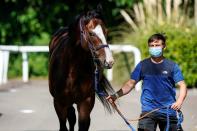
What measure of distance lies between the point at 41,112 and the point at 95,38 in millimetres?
5356

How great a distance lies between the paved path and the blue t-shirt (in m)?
3.29

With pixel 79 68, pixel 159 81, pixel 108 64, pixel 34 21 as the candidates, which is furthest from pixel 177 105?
pixel 34 21

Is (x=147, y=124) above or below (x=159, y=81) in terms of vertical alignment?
below

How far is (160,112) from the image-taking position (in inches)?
294

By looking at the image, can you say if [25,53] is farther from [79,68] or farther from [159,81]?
[159,81]

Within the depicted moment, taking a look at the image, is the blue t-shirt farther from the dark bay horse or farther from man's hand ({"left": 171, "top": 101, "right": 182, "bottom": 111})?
the dark bay horse

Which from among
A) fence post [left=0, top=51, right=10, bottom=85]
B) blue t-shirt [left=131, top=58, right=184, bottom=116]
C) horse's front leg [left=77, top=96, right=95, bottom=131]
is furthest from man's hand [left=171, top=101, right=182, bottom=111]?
fence post [left=0, top=51, right=10, bottom=85]

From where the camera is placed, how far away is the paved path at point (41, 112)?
11.4 metres

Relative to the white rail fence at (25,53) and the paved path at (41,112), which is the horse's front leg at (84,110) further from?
the white rail fence at (25,53)

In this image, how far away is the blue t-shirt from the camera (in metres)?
7.46

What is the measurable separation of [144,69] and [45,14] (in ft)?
50.0

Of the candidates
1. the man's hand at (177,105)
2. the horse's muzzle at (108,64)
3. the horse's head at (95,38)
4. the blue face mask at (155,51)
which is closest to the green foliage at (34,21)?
the horse's head at (95,38)

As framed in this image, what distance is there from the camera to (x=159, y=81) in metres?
7.48

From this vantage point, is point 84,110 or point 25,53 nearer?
point 84,110
